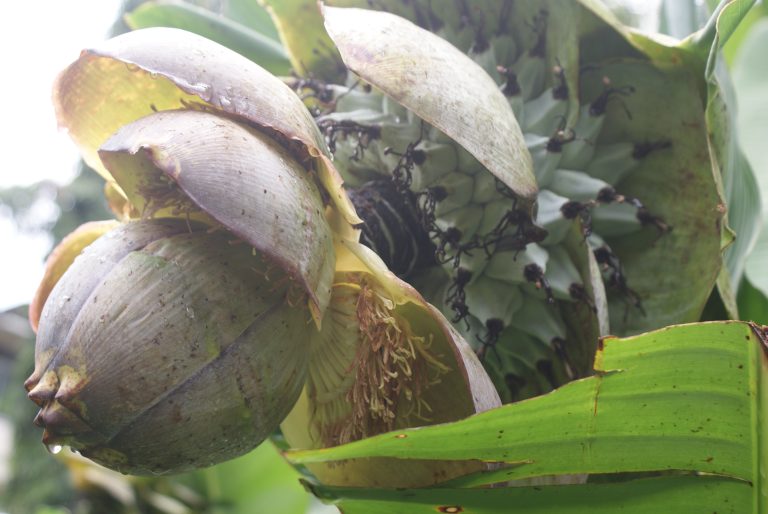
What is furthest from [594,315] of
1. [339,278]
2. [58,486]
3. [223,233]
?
[58,486]

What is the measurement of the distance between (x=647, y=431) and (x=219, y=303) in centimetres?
32

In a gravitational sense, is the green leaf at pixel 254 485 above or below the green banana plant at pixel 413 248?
below

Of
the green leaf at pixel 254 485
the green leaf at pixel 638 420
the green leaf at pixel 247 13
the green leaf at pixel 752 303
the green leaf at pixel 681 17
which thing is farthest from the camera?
the green leaf at pixel 254 485

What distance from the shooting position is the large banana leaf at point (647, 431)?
19.7 inches

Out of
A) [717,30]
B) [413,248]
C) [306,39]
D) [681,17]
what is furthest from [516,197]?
[681,17]

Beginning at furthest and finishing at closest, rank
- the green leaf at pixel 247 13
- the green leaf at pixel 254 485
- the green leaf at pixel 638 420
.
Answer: the green leaf at pixel 254 485, the green leaf at pixel 247 13, the green leaf at pixel 638 420

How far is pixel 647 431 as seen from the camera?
1.72 ft

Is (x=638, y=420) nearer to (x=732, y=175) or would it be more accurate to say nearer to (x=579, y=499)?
(x=579, y=499)

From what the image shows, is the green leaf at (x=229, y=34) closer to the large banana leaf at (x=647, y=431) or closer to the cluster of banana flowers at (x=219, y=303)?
the cluster of banana flowers at (x=219, y=303)

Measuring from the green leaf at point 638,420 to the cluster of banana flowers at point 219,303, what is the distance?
0.16ft

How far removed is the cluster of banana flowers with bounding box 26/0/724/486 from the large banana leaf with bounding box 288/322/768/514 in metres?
0.05

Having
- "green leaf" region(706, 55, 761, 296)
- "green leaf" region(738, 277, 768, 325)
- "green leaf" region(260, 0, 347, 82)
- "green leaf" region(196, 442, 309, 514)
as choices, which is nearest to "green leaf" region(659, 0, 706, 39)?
"green leaf" region(706, 55, 761, 296)

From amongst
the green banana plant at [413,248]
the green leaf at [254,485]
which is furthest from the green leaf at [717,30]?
the green leaf at [254,485]

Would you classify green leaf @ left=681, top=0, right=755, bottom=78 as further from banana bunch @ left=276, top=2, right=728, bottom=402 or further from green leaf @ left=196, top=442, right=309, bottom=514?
green leaf @ left=196, top=442, right=309, bottom=514
